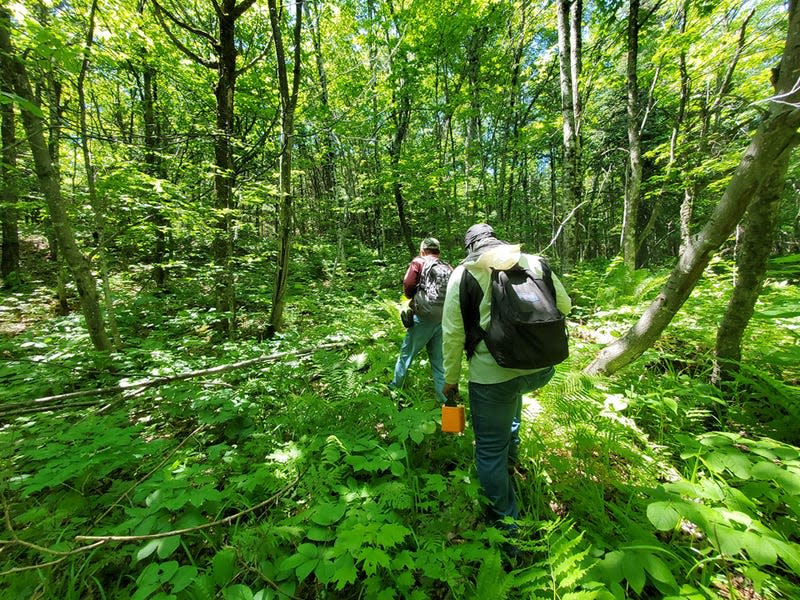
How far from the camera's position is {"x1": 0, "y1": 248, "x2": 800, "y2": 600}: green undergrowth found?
1.63 metres

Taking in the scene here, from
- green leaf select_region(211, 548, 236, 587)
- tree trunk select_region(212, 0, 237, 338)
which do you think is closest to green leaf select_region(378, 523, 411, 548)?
green leaf select_region(211, 548, 236, 587)

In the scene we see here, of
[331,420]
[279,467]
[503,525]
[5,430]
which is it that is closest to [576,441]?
[503,525]

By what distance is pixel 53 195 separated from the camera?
398 centimetres

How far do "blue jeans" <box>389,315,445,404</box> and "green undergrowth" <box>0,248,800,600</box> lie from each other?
23 centimetres

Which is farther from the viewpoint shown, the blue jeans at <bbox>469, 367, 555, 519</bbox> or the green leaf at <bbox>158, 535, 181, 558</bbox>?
the blue jeans at <bbox>469, 367, 555, 519</bbox>

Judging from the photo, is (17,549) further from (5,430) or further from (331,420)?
(331,420)

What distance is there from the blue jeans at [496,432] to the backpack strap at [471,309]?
312 mm

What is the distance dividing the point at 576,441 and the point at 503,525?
993 mm

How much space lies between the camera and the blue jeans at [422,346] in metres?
3.73

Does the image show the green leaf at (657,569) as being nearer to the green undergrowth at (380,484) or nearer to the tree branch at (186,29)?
the green undergrowth at (380,484)

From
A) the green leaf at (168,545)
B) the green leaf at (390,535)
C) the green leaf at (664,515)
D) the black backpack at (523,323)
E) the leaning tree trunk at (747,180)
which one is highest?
the leaning tree trunk at (747,180)

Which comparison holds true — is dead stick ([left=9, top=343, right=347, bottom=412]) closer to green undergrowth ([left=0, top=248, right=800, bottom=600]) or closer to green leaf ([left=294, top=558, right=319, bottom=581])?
green undergrowth ([left=0, top=248, right=800, bottom=600])

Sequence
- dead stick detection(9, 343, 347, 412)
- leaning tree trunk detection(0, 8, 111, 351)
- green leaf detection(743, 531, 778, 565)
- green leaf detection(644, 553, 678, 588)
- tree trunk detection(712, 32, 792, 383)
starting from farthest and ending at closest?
leaning tree trunk detection(0, 8, 111, 351) < dead stick detection(9, 343, 347, 412) < tree trunk detection(712, 32, 792, 383) < green leaf detection(644, 553, 678, 588) < green leaf detection(743, 531, 778, 565)

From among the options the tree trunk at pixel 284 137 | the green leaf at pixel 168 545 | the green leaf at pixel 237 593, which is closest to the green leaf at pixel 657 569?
the green leaf at pixel 237 593
